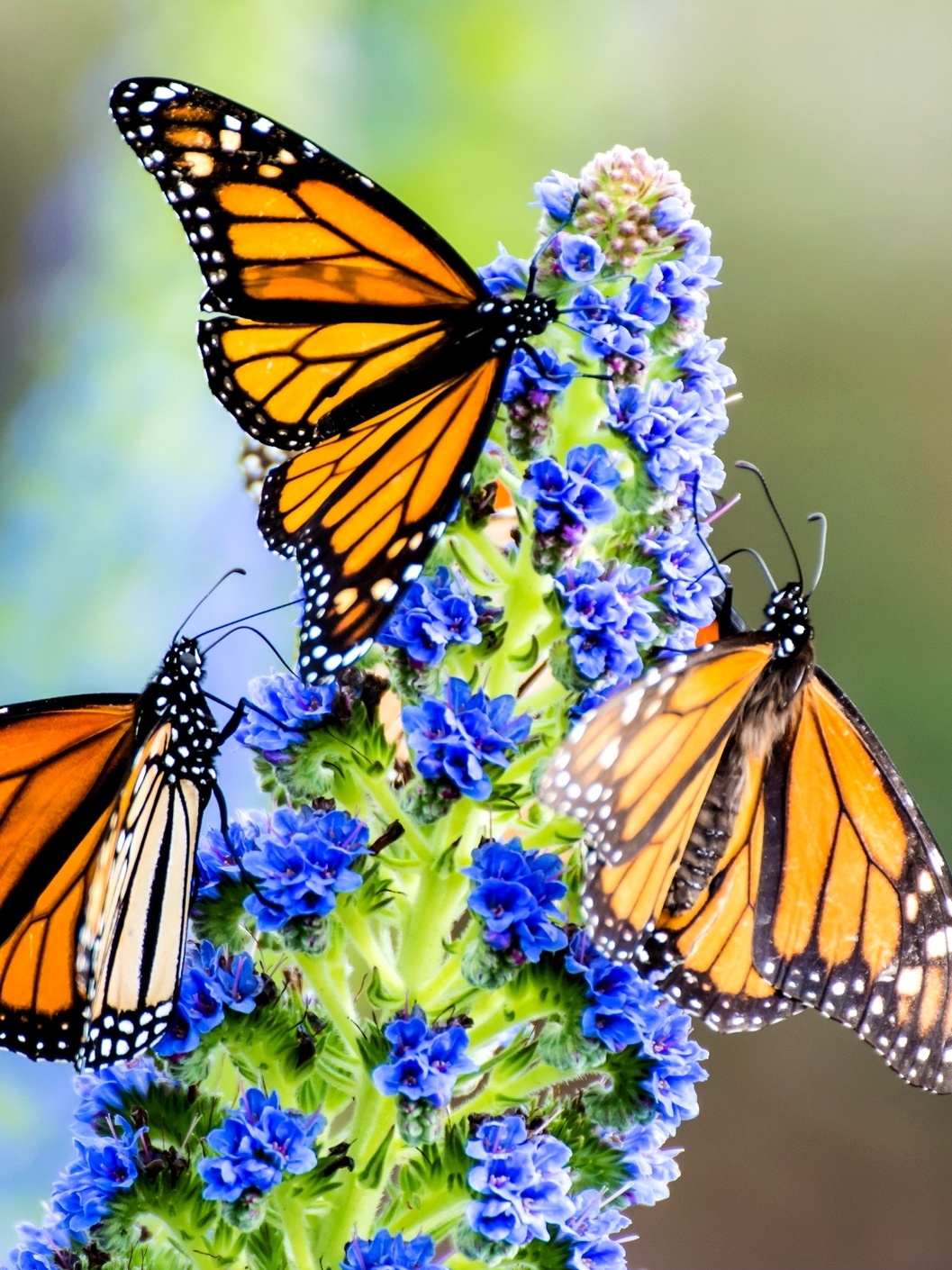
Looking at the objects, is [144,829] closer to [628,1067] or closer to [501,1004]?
[501,1004]

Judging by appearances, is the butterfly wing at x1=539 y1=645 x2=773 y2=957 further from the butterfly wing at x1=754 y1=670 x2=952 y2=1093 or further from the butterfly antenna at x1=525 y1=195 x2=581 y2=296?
the butterfly antenna at x1=525 y1=195 x2=581 y2=296

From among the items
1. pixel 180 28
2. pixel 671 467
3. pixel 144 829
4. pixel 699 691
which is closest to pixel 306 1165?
pixel 144 829

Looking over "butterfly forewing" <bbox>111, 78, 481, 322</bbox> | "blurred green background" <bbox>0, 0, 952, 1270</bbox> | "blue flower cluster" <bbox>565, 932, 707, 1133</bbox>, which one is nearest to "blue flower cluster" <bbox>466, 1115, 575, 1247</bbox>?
"blue flower cluster" <bbox>565, 932, 707, 1133</bbox>

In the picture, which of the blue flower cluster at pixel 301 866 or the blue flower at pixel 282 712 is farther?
the blue flower at pixel 282 712

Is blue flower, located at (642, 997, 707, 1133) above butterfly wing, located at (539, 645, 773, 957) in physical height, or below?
below

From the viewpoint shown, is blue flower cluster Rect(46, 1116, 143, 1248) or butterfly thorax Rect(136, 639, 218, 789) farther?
butterfly thorax Rect(136, 639, 218, 789)

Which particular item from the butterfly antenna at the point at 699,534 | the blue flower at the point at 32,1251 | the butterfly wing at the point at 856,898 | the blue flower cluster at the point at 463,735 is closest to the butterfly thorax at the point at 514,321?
the butterfly antenna at the point at 699,534

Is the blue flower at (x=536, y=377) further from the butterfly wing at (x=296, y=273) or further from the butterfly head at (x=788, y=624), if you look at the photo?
the butterfly head at (x=788, y=624)
